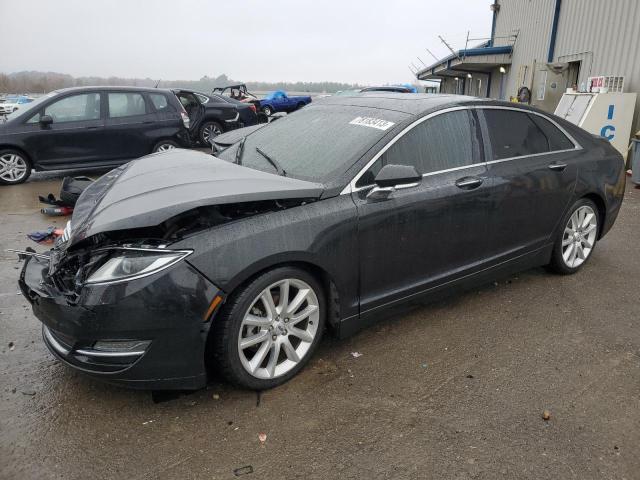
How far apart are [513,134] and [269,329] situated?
2.40m

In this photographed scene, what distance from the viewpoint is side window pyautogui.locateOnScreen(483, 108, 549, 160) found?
12.0ft

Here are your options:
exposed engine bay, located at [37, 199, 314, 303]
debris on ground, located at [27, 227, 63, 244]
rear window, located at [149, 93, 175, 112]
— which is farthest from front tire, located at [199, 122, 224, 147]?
exposed engine bay, located at [37, 199, 314, 303]

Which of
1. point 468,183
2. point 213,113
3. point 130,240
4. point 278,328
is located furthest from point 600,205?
point 213,113

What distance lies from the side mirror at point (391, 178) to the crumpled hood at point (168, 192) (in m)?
0.35

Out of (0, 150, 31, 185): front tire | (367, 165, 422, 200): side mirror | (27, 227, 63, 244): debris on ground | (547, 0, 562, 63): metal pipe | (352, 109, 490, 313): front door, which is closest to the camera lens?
(367, 165, 422, 200): side mirror

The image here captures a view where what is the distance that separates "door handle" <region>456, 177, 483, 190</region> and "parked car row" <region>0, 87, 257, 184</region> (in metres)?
7.28

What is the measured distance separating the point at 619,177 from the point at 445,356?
2.68m

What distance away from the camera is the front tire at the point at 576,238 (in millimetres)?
A: 4207

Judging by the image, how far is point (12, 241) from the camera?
546 centimetres

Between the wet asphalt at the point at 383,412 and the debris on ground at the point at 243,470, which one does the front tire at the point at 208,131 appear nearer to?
the wet asphalt at the point at 383,412

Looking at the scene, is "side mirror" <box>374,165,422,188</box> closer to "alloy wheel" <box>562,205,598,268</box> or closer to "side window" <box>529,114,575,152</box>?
"side window" <box>529,114,575,152</box>

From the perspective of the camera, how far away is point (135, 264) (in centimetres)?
237

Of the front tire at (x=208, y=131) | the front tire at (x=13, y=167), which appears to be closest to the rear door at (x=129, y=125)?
the front tire at (x=13, y=167)

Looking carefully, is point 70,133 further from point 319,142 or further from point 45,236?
point 319,142
